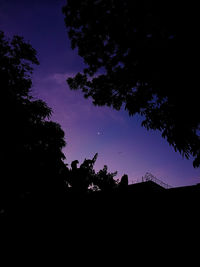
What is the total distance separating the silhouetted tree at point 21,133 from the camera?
11555mm

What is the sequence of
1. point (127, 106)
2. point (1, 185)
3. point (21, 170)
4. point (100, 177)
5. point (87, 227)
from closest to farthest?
point (127, 106)
point (87, 227)
point (1, 185)
point (21, 170)
point (100, 177)

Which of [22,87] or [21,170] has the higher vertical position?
[22,87]

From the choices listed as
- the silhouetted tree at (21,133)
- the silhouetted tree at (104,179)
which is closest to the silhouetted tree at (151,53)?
the silhouetted tree at (21,133)

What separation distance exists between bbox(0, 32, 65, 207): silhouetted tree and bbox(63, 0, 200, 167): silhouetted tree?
8.10m

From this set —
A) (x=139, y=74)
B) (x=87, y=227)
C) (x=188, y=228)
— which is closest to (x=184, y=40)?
(x=139, y=74)

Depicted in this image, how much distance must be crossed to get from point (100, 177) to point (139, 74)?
37561mm

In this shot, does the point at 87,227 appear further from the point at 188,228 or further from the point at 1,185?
the point at 1,185

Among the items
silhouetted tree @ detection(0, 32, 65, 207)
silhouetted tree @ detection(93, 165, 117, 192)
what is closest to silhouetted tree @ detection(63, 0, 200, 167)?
silhouetted tree @ detection(0, 32, 65, 207)

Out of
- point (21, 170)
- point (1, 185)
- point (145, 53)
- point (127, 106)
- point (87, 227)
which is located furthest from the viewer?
point (21, 170)

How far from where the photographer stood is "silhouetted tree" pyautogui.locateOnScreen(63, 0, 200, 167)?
4.16 m

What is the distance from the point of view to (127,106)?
5.48 m

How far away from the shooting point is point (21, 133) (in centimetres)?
1249

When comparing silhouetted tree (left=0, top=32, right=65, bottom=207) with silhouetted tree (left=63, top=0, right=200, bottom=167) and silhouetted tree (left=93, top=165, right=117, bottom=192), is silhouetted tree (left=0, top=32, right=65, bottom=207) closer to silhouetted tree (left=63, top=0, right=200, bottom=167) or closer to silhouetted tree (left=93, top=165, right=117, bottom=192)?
silhouetted tree (left=63, top=0, right=200, bottom=167)

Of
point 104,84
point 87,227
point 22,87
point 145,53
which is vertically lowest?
point 87,227
